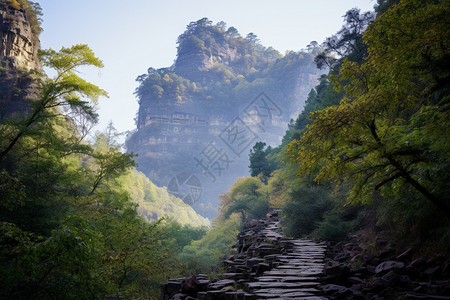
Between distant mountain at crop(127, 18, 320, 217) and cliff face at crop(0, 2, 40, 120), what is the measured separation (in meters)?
89.3

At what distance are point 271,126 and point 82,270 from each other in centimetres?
14293

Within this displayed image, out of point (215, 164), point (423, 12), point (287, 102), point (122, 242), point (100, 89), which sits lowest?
point (122, 242)

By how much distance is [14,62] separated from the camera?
22625 mm

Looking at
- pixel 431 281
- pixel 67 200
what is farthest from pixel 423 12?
pixel 67 200

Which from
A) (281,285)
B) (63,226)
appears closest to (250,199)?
(281,285)

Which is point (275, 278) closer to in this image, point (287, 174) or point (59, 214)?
point (59, 214)

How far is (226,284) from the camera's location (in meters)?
5.65

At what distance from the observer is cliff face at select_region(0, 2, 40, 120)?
21.8m

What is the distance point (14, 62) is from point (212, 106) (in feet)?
416

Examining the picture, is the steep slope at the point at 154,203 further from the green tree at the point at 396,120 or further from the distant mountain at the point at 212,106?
the green tree at the point at 396,120

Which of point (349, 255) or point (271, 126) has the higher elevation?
point (271, 126)

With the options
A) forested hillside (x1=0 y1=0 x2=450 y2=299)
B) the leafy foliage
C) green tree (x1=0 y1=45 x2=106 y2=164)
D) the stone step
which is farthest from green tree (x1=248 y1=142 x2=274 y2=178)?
the stone step

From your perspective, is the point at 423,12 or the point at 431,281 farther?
the point at 423,12

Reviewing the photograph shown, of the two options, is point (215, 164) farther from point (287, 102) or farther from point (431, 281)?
point (431, 281)
